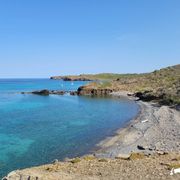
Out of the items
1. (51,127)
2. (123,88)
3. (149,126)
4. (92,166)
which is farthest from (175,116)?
(123,88)

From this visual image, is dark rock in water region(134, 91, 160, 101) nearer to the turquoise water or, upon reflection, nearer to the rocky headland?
the rocky headland

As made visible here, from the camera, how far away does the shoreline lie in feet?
123

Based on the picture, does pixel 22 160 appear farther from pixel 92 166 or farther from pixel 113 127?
pixel 113 127

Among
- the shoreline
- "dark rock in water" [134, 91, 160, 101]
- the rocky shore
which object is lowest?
the shoreline

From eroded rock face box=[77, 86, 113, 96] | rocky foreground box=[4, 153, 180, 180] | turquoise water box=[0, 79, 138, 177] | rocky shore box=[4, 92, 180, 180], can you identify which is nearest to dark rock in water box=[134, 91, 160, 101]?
turquoise water box=[0, 79, 138, 177]

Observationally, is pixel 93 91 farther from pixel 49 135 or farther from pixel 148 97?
pixel 49 135

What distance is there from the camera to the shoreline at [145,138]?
1475 inches

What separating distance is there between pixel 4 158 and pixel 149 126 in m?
26.1

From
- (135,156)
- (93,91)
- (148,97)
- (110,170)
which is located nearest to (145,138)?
(135,156)

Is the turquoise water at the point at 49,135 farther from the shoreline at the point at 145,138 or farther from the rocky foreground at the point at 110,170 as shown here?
the rocky foreground at the point at 110,170

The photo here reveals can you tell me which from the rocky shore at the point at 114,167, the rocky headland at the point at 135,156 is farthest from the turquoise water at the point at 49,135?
Answer: the rocky shore at the point at 114,167

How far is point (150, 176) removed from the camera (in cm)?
2062

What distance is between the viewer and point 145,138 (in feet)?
146

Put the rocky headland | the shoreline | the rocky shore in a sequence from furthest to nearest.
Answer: the shoreline
the rocky headland
the rocky shore
